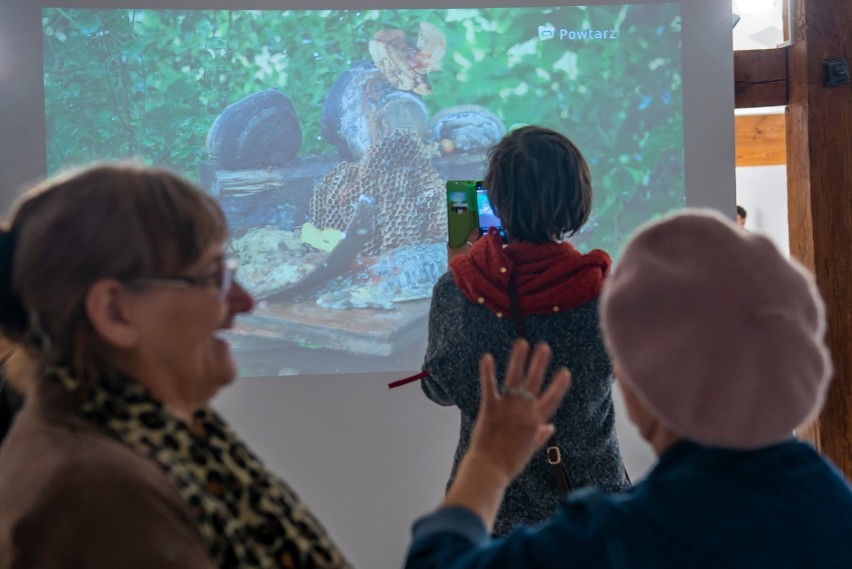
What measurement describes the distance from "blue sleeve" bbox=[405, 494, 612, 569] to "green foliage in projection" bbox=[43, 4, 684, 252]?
97.9 inches

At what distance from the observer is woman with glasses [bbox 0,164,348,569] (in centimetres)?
74

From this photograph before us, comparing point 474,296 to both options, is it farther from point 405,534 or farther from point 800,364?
point 405,534

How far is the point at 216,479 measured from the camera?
0.88m

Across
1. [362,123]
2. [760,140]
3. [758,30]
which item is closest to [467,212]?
[362,123]

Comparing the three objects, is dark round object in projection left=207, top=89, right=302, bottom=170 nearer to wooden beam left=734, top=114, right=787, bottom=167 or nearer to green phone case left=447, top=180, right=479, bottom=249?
green phone case left=447, top=180, right=479, bottom=249

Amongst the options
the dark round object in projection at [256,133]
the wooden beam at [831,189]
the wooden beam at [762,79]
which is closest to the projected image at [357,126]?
the dark round object in projection at [256,133]

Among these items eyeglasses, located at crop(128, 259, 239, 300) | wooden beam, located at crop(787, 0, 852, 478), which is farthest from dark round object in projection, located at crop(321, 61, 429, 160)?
eyeglasses, located at crop(128, 259, 239, 300)

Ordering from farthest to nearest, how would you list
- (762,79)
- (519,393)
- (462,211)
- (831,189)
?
(762,79) → (831,189) → (462,211) → (519,393)

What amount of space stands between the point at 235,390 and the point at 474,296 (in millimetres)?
1711

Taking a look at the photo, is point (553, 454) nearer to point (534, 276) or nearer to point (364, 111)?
point (534, 276)

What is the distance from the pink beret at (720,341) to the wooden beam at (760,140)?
4.36 meters

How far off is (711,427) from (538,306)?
89 centimetres

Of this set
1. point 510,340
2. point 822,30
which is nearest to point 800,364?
point 510,340

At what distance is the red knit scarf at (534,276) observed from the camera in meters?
1.71
